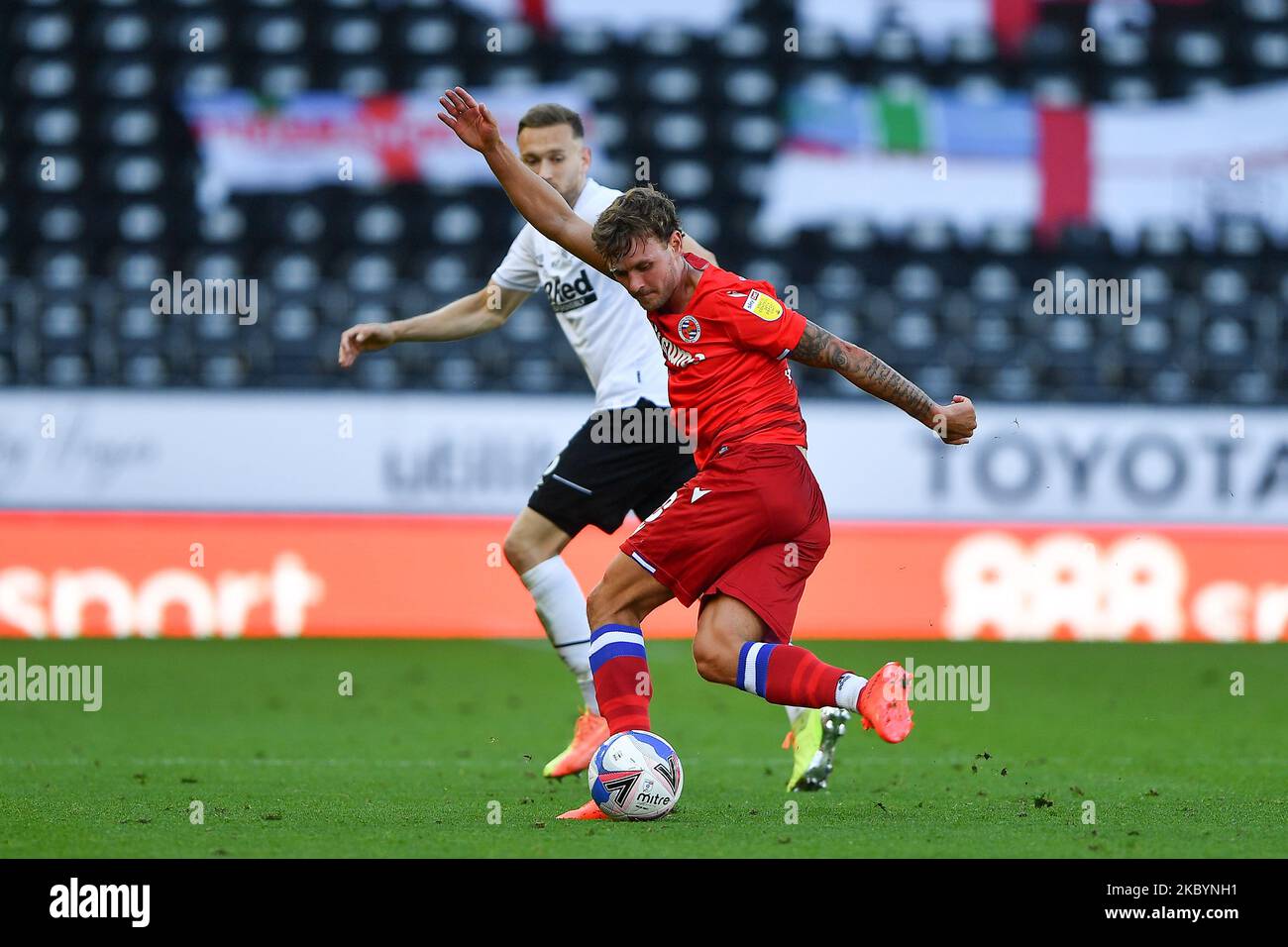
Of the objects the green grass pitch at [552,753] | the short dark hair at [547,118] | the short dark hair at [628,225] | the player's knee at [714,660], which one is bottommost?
the green grass pitch at [552,753]

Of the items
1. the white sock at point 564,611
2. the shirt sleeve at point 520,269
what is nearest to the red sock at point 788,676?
the white sock at point 564,611

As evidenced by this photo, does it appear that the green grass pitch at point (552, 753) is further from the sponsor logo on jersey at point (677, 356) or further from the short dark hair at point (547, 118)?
the short dark hair at point (547, 118)

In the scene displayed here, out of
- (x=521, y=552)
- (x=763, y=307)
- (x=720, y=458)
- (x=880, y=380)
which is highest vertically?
(x=763, y=307)

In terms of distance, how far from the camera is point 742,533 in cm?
481

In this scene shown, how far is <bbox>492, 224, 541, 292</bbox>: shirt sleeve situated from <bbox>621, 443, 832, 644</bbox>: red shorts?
1651 millimetres

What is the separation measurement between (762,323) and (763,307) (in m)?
0.05

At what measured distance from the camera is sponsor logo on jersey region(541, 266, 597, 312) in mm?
6160

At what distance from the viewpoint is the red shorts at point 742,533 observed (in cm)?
481

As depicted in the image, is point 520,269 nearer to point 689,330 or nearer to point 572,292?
point 572,292

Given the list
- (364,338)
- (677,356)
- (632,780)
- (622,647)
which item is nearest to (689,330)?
(677,356)

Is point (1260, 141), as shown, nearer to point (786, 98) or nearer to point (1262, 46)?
point (1262, 46)

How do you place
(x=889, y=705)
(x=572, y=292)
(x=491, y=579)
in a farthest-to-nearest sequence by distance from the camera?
1. (x=491, y=579)
2. (x=572, y=292)
3. (x=889, y=705)

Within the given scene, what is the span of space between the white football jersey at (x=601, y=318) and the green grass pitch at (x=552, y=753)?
1.40 metres

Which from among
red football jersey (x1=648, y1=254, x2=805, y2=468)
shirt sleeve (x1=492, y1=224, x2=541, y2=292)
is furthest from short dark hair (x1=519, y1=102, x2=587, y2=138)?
red football jersey (x1=648, y1=254, x2=805, y2=468)
